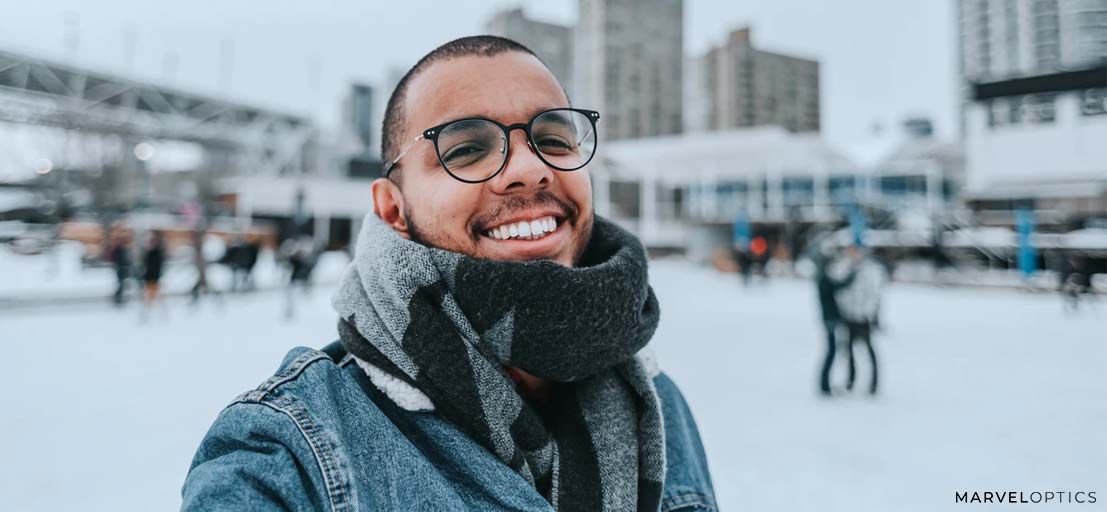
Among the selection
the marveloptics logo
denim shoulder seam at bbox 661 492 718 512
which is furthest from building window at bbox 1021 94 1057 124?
denim shoulder seam at bbox 661 492 718 512

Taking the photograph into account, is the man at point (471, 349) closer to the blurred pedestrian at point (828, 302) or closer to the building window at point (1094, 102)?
the blurred pedestrian at point (828, 302)

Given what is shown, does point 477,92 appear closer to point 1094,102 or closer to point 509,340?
point 509,340

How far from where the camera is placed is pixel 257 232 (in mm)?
24859

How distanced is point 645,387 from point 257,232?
91.4 feet

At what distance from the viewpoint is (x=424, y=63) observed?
998 mm

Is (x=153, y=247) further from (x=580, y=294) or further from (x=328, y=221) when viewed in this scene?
(x=328, y=221)

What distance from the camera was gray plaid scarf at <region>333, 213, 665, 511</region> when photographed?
78 cm

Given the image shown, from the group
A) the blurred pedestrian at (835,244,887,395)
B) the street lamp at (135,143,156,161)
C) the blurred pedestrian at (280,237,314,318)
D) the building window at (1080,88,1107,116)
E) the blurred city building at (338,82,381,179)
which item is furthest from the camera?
the blurred city building at (338,82,381,179)

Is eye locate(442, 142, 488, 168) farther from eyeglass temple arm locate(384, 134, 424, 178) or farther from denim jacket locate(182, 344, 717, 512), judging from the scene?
denim jacket locate(182, 344, 717, 512)

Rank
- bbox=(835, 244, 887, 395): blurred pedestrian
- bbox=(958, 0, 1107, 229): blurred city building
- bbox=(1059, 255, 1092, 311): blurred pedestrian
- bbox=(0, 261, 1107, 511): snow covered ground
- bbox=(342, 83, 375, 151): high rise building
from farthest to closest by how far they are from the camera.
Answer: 1. bbox=(342, 83, 375, 151): high rise building
2. bbox=(958, 0, 1107, 229): blurred city building
3. bbox=(1059, 255, 1092, 311): blurred pedestrian
4. bbox=(835, 244, 887, 395): blurred pedestrian
5. bbox=(0, 261, 1107, 511): snow covered ground

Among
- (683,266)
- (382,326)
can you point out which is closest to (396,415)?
(382,326)

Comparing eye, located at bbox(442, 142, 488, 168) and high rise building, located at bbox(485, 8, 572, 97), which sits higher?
high rise building, located at bbox(485, 8, 572, 97)

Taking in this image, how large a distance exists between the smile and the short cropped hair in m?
0.27

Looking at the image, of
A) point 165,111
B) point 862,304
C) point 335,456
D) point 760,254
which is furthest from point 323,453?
point 165,111
